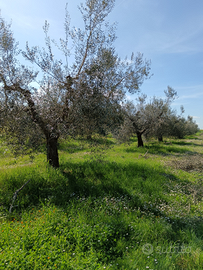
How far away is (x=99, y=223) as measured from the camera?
4.95 meters

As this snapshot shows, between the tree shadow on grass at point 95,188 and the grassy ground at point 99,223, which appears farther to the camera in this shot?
the tree shadow on grass at point 95,188

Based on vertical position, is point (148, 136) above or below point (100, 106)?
below

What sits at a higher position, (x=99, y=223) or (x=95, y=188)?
(x=95, y=188)

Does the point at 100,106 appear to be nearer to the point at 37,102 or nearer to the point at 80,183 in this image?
the point at 37,102

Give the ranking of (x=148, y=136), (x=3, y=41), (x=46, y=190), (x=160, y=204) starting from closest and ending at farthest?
1. (x=160, y=204)
2. (x=46, y=190)
3. (x=3, y=41)
4. (x=148, y=136)

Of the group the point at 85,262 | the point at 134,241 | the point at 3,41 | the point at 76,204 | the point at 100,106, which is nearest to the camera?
the point at 85,262

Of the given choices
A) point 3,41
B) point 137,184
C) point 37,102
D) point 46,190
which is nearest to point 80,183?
point 46,190

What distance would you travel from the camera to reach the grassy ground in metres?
3.80

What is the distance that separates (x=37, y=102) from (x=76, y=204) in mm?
5057

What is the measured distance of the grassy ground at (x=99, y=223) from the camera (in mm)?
3797

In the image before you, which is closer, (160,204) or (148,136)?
(160,204)

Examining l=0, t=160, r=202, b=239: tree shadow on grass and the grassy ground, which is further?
l=0, t=160, r=202, b=239: tree shadow on grass

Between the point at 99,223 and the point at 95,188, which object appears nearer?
the point at 99,223

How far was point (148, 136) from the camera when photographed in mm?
24906
